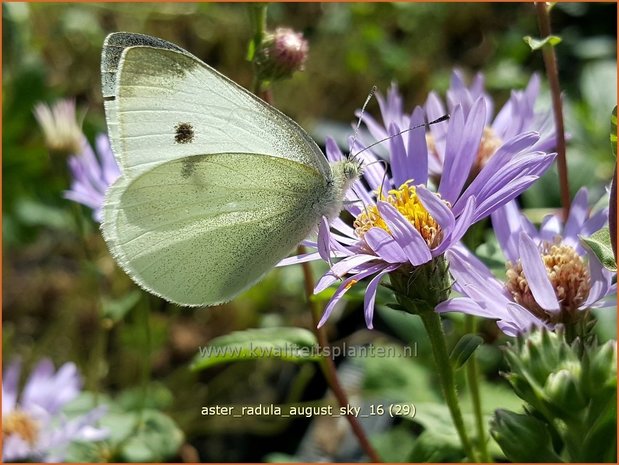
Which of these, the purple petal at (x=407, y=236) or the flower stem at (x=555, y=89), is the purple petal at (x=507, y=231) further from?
the purple petal at (x=407, y=236)

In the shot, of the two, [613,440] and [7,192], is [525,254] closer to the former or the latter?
[613,440]

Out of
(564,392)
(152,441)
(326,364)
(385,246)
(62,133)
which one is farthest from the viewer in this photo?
(62,133)

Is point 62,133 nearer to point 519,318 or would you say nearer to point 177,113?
point 177,113

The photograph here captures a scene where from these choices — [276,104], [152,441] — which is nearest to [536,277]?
[152,441]

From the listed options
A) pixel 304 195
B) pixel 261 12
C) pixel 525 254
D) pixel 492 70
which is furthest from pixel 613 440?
pixel 492 70

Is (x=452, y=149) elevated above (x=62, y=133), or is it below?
below

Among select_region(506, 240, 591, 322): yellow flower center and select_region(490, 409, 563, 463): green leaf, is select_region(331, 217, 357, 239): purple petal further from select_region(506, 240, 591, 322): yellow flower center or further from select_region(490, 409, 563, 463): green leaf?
select_region(490, 409, 563, 463): green leaf

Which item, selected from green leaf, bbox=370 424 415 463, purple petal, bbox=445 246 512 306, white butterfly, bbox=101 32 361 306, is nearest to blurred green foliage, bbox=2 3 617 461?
green leaf, bbox=370 424 415 463

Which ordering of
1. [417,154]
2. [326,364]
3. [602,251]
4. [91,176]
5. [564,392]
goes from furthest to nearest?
[91,176]
[326,364]
[417,154]
[602,251]
[564,392]

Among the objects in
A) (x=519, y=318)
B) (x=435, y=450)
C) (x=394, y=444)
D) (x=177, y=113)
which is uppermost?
(x=177, y=113)
